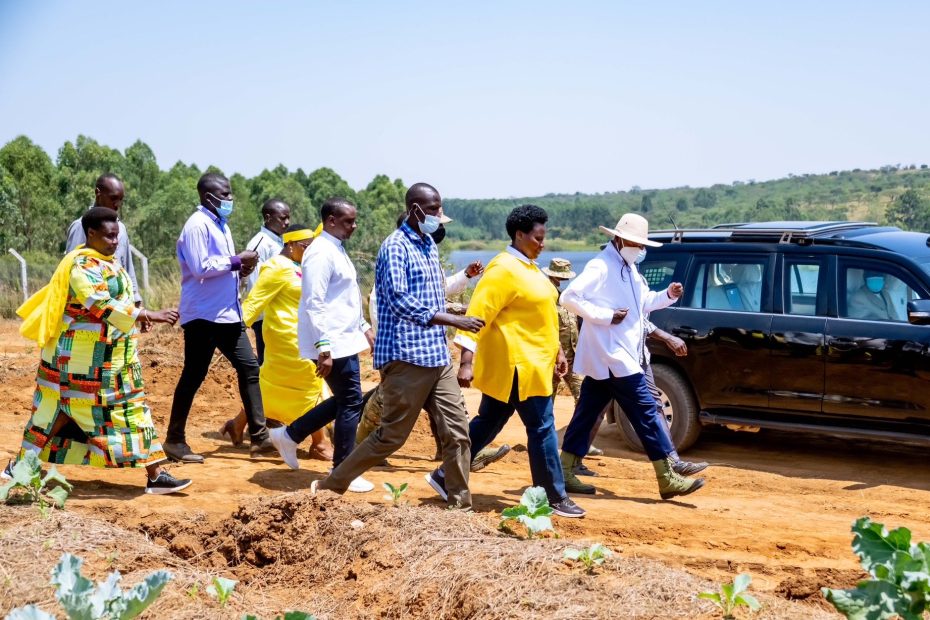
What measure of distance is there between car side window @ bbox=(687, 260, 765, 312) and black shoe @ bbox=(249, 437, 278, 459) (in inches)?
145

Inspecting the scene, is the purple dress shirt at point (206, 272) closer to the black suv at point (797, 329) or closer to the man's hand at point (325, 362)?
the man's hand at point (325, 362)

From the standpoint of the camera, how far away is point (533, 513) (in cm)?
561

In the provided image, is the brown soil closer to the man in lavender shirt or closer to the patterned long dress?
the patterned long dress

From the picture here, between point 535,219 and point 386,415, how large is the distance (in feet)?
4.95

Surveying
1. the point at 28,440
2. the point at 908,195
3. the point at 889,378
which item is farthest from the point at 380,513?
the point at 908,195

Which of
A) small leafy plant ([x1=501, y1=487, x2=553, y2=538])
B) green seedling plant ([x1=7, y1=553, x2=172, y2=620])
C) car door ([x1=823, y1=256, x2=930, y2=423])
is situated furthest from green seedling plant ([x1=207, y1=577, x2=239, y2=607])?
car door ([x1=823, y1=256, x2=930, y2=423])

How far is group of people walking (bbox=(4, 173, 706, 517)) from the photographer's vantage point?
6.21 m

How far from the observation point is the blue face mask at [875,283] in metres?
7.95

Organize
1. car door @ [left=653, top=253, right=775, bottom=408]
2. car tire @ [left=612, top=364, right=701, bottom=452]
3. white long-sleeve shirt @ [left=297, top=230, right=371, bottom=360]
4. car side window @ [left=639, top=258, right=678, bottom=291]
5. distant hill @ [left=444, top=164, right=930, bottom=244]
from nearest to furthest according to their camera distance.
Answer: white long-sleeve shirt @ [left=297, top=230, right=371, bottom=360]
car door @ [left=653, top=253, right=775, bottom=408]
car tire @ [left=612, top=364, right=701, bottom=452]
car side window @ [left=639, top=258, right=678, bottom=291]
distant hill @ [left=444, top=164, right=930, bottom=244]

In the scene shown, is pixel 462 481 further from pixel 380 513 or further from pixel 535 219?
pixel 535 219

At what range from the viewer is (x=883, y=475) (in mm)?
8023

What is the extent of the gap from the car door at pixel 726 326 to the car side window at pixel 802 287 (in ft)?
0.51

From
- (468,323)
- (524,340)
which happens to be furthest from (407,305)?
(524,340)

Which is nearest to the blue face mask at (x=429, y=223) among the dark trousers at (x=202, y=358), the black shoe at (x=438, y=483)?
the black shoe at (x=438, y=483)
